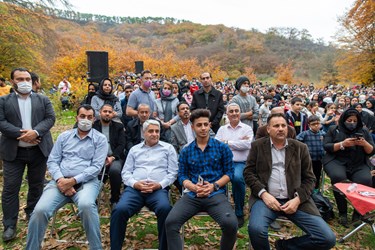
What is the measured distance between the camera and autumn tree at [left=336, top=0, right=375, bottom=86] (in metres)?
26.2

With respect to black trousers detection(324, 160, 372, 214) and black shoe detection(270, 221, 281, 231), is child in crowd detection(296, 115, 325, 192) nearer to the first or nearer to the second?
black trousers detection(324, 160, 372, 214)

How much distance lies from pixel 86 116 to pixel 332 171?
3.68 meters

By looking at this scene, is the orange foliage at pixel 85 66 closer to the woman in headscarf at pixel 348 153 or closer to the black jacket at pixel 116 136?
the black jacket at pixel 116 136

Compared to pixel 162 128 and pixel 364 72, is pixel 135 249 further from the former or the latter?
pixel 364 72

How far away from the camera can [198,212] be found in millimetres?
3326

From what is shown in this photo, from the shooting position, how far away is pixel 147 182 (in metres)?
3.53

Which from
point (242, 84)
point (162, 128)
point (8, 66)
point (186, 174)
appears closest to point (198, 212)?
point (186, 174)

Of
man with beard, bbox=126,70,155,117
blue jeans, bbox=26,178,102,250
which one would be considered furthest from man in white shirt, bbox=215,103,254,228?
blue jeans, bbox=26,178,102,250

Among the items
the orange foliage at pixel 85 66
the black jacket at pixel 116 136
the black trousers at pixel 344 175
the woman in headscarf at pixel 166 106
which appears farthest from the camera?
the orange foliage at pixel 85 66

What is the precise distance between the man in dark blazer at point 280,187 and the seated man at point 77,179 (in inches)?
70.5

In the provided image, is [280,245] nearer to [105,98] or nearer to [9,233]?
[9,233]

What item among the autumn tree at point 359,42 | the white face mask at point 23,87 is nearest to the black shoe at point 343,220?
the white face mask at point 23,87

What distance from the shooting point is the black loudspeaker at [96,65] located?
9.80m

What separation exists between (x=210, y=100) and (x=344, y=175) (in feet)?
8.66
